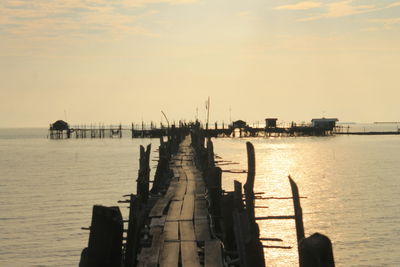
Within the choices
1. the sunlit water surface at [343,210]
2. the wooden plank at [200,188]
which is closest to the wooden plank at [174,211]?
the wooden plank at [200,188]

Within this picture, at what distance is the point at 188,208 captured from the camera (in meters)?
16.3

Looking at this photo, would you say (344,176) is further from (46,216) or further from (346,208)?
(46,216)

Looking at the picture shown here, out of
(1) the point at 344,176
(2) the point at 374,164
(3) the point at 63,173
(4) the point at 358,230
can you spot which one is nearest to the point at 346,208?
(4) the point at 358,230

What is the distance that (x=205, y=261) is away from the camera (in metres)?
10.6

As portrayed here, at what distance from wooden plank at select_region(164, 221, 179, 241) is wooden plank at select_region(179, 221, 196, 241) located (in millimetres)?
100

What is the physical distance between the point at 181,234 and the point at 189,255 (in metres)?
1.78

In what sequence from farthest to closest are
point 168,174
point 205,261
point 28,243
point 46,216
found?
1. point 46,216
2. point 168,174
3. point 28,243
4. point 205,261

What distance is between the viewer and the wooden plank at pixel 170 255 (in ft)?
34.5

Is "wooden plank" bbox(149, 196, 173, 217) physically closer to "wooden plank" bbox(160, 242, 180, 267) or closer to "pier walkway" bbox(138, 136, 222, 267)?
"pier walkway" bbox(138, 136, 222, 267)

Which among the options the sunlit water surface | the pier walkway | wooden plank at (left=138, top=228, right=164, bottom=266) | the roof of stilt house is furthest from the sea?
the roof of stilt house

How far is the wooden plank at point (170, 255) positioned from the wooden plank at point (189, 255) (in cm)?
11

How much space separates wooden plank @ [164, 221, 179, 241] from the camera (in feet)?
41.1

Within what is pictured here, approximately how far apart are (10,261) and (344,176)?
40.8m

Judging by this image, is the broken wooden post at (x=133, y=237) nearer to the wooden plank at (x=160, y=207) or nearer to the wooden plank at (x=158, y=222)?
the wooden plank at (x=158, y=222)
